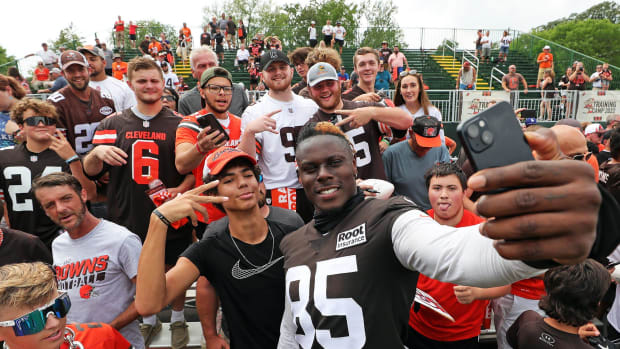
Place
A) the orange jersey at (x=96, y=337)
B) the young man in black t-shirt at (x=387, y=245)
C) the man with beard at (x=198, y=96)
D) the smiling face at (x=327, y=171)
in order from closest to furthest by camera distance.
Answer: the young man in black t-shirt at (x=387, y=245) < the smiling face at (x=327, y=171) < the orange jersey at (x=96, y=337) < the man with beard at (x=198, y=96)

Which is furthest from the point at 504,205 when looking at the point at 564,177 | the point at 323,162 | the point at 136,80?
the point at 136,80

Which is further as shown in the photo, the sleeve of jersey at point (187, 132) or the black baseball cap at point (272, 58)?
the black baseball cap at point (272, 58)

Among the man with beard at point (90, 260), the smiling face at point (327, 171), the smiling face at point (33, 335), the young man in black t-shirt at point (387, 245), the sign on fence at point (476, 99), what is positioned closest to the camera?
the young man in black t-shirt at point (387, 245)

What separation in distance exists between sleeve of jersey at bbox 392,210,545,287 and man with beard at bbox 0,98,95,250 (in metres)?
3.36

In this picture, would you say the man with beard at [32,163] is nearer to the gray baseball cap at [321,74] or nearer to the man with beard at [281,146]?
the man with beard at [281,146]

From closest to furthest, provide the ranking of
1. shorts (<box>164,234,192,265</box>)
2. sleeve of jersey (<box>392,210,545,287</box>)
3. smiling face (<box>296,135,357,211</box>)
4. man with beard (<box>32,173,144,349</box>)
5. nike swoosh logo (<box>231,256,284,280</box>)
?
sleeve of jersey (<box>392,210,545,287</box>), smiling face (<box>296,135,357,211</box>), nike swoosh logo (<box>231,256,284,280</box>), man with beard (<box>32,173,144,349</box>), shorts (<box>164,234,192,265</box>)

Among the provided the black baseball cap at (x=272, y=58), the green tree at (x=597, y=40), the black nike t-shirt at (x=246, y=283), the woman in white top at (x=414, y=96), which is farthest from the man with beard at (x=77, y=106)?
the green tree at (x=597, y=40)

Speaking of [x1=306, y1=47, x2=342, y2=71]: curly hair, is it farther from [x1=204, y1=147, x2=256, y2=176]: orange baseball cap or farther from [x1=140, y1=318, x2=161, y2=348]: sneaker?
[x1=140, y1=318, x2=161, y2=348]: sneaker

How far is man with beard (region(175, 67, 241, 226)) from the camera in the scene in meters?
3.29

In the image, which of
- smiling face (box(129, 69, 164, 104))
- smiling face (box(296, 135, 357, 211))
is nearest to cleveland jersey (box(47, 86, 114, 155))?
smiling face (box(129, 69, 164, 104))

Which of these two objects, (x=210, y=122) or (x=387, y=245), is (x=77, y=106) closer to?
(x=210, y=122)

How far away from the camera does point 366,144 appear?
369cm

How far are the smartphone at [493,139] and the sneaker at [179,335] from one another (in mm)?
3582

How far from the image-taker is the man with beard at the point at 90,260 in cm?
279
